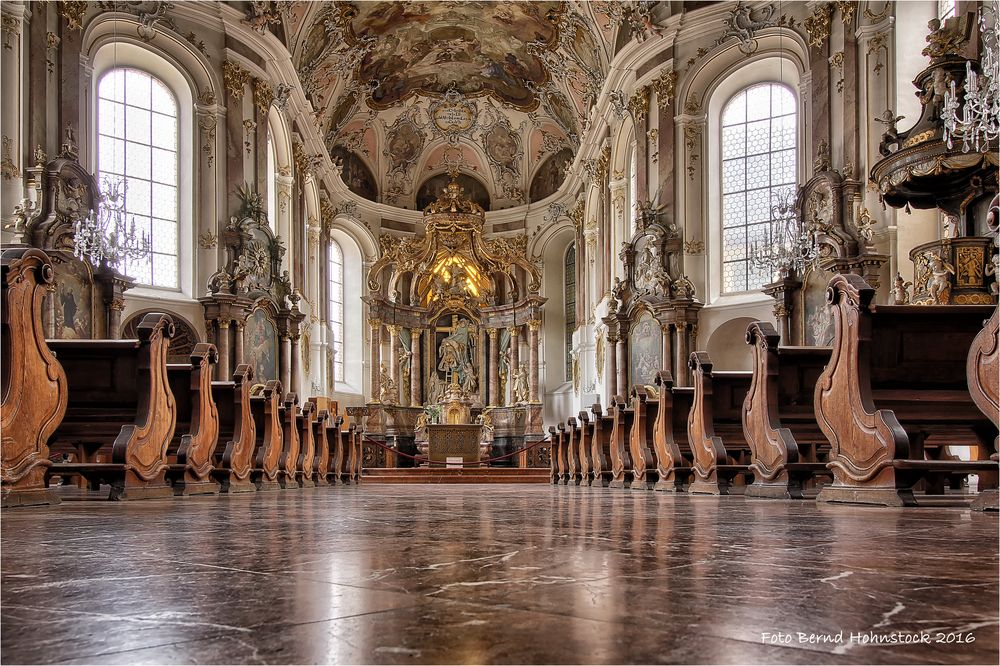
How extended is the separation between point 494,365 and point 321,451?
17.4m

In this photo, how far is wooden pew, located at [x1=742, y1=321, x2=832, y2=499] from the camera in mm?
6301

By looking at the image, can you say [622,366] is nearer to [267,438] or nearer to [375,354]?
[375,354]

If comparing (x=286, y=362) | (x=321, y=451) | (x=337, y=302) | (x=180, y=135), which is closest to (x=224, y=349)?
(x=286, y=362)

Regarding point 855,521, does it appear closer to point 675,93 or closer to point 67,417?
point 67,417

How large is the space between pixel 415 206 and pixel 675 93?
13.2m

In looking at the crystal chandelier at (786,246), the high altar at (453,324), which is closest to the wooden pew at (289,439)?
the crystal chandelier at (786,246)

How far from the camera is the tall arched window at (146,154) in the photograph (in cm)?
1758

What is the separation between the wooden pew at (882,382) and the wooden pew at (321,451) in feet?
25.1

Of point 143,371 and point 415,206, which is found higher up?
point 415,206

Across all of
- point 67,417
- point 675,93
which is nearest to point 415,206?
point 675,93

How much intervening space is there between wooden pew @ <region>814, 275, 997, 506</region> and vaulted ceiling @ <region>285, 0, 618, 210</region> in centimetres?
1749

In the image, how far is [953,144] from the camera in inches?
404

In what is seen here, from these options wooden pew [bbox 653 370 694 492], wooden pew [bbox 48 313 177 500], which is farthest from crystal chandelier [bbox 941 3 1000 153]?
wooden pew [bbox 48 313 177 500]

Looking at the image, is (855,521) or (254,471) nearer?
(855,521)
